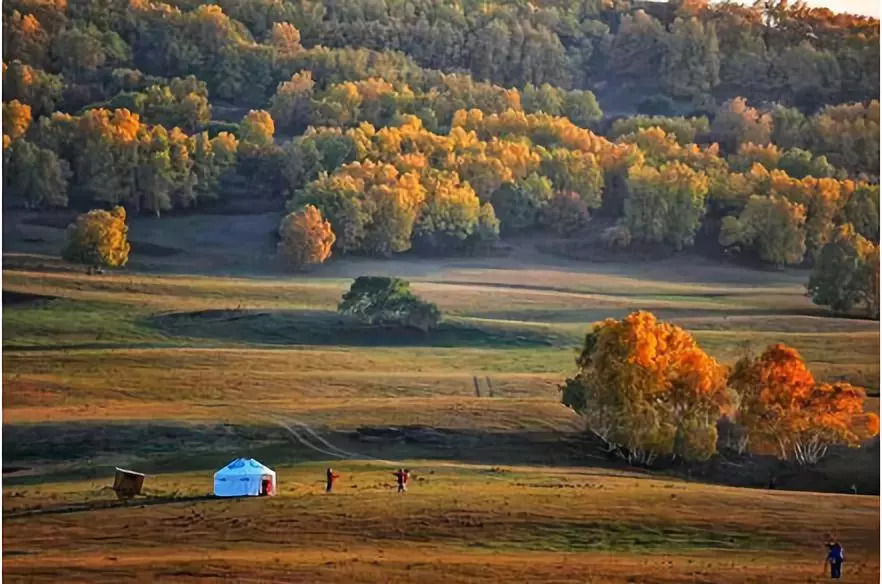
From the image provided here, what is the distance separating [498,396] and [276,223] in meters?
2.88

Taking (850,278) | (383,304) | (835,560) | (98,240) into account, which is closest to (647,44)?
(850,278)

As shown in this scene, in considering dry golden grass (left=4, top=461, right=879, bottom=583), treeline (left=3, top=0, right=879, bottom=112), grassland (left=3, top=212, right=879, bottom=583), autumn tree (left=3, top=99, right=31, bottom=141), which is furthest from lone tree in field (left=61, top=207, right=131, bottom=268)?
dry golden grass (left=4, top=461, right=879, bottom=583)

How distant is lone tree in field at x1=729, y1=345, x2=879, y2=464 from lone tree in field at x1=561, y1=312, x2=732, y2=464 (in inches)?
10.2

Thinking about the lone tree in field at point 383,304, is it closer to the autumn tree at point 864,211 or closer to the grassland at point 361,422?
the grassland at point 361,422

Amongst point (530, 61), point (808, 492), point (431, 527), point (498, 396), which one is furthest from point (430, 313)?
point (808, 492)

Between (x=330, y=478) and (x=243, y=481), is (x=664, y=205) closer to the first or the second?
(x=330, y=478)

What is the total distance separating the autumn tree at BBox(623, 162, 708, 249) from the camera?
43.7ft

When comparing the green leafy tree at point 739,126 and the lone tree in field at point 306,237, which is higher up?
the green leafy tree at point 739,126

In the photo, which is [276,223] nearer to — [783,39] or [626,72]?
[626,72]

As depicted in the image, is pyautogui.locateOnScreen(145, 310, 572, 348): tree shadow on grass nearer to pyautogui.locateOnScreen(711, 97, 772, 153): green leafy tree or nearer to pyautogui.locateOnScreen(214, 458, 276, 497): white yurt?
pyautogui.locateOnScreen(214, 458, 276, 497): white yurt

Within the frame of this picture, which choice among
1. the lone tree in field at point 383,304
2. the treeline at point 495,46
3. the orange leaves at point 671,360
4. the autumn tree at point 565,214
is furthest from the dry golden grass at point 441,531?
the treeline at point 495,46

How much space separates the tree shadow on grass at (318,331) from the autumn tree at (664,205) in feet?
5.12

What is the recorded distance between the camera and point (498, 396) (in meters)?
12.6

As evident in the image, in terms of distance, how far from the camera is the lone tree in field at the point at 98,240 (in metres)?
12.5
